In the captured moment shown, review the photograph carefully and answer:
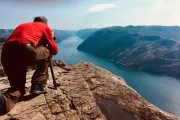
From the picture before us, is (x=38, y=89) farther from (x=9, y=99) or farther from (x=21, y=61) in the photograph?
(x=21, y=61)

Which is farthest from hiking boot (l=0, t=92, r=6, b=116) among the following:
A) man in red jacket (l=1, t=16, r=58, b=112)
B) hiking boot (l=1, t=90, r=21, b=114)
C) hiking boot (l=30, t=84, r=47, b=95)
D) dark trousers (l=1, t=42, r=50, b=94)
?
hiking boot (l=30, t=84, r=47, b=95)

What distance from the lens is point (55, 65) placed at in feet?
55.0

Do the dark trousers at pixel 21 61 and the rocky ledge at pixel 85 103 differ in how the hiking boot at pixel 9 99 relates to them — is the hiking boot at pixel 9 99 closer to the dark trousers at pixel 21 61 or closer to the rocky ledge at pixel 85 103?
the rocky ledge at pixel 85 103

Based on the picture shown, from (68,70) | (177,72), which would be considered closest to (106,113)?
(68,70)

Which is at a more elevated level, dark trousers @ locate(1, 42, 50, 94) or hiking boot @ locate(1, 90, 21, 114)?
dark trousers @ locate(1, 42, 50, 94)

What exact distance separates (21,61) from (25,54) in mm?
416

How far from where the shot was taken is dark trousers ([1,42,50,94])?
726 cm

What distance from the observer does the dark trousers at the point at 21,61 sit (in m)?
7.26

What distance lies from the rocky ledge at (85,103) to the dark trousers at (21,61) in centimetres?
91

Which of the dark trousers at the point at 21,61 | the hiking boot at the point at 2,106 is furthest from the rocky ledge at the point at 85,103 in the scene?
the dark trousers at the point at 21,61

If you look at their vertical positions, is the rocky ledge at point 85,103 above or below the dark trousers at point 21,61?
below

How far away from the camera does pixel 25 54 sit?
7.26 metres

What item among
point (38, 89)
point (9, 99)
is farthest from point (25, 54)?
point (38, 89)

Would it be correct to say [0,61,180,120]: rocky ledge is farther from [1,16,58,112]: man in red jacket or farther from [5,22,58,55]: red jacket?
[5,22,58,55]: red jacket
